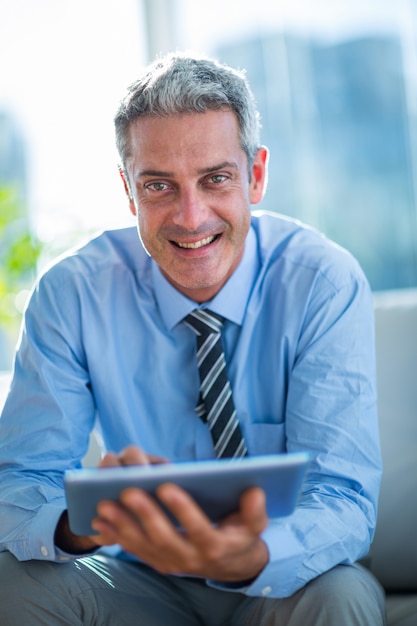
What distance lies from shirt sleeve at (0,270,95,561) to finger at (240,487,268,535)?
0.46 metres

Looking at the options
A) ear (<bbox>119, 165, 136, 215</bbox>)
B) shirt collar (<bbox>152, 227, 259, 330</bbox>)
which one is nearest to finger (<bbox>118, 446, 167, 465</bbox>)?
shirt collar (<bbox>152, 227, 259, 330</bbox>)

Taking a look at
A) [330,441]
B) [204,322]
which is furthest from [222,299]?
[330,441]

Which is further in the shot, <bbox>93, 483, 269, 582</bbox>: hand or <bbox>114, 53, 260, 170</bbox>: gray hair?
<bbox>114, 53, 260, 170</bbox>: gray hair

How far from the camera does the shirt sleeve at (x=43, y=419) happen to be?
1.39m

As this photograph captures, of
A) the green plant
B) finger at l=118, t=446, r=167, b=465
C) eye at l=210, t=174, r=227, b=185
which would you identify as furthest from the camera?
the green plant

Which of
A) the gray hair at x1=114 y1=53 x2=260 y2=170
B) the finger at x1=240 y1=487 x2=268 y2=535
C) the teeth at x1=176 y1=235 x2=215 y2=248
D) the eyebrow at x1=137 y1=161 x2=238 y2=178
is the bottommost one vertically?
the finger at x1=240 y1=487 x2=268 y2=535

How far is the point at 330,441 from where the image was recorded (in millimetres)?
1428

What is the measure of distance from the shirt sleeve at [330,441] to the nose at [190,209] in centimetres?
27

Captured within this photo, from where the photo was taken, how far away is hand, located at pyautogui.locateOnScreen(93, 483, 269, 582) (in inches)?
37.8

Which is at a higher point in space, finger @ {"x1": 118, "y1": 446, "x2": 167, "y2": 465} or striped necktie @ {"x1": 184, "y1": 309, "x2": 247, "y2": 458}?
finger @ {"x1": 118, "y1": 446, "x2": 167, "y2": 465}

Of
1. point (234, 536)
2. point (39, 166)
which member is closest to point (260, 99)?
point (39, 166)

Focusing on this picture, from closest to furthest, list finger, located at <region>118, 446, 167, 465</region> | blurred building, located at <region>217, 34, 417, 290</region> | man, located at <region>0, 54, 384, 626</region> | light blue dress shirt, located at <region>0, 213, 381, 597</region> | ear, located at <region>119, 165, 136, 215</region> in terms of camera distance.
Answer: finger, located at <region>118, 446, 167, 465</region>, man, located at <region>0, 54, 384, 626</region>, light blue dress shirt, located at <region>0, 213, 381, 597</region>, ear, located at <region>119, 165, 136, 215</region>, blurred building, located at <region>217, 34, 417, 290</region>

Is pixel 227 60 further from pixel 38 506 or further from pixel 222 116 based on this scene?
pixel 38 506

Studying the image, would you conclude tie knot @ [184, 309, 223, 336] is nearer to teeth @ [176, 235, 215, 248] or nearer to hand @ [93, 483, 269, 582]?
teeth @ [176, 235, 215, 248]
